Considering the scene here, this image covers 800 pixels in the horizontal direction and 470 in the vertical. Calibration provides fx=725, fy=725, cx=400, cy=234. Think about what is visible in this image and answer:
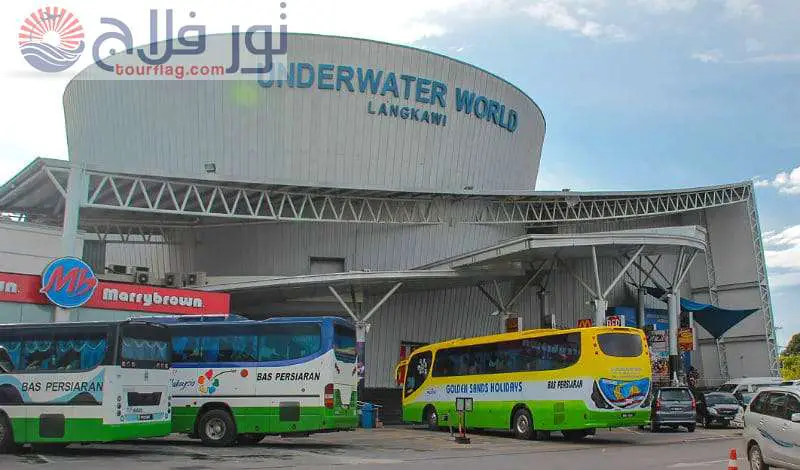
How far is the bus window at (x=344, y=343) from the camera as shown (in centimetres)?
1828

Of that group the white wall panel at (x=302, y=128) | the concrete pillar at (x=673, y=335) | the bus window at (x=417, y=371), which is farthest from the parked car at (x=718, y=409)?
the white wall panel at (x=302, y=128)

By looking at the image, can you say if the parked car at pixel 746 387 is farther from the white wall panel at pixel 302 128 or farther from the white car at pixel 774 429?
the white car at pixel 774 429

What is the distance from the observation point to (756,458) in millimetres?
12523

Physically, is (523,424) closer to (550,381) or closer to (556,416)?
(556,416)

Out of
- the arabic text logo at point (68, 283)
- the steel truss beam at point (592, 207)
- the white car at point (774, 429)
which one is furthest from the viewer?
the steel truss beam at point (592, 207)

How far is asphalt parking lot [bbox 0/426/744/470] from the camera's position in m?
13.9

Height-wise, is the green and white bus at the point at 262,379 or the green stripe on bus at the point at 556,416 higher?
the green and white bus at the point at 262,379

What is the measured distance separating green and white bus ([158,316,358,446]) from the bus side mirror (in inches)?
159

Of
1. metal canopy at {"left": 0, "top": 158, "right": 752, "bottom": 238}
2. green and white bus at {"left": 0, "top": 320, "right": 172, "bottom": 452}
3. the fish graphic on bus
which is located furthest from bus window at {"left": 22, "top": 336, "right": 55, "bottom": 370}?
the fish graphic on bus

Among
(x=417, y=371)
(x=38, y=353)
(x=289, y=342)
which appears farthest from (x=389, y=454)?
(x=417, y=371)

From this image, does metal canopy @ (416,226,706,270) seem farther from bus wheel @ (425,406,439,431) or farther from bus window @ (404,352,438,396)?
bus wheel @ (425,406,439,431)

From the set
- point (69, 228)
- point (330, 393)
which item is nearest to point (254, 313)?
point (69, 228)

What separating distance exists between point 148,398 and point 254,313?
22.7 metres

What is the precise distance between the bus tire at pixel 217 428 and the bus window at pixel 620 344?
10.1m
